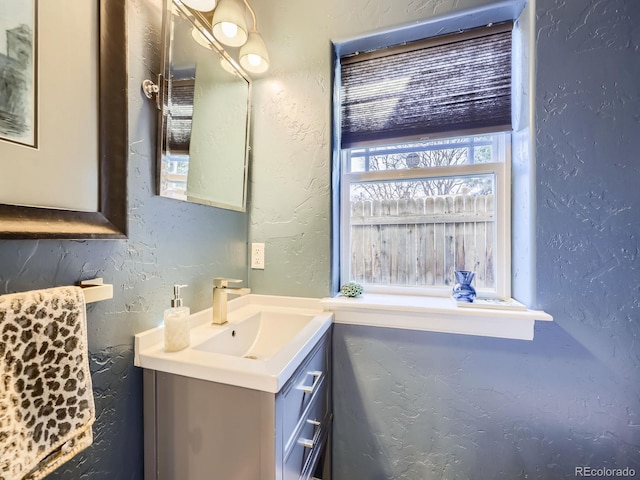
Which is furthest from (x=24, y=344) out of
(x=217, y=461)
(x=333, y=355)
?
(x=333, y=355)

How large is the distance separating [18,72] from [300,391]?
947mm

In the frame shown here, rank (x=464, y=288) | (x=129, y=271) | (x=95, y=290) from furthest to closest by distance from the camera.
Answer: (x=464, y=288) → (x=129, y=271) → (x=95, y=290)

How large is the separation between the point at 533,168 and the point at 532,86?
0.99 feet

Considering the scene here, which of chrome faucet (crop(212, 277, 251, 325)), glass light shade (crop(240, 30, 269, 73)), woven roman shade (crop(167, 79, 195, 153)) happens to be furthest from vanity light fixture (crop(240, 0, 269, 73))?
chrome faucet (crop(212, 277, 251, 325))

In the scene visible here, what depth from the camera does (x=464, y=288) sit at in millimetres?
1104

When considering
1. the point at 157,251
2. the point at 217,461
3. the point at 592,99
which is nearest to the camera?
the point at 217,461

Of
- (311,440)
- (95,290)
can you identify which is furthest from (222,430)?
(95,290)

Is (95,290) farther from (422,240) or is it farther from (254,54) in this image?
(422,240)

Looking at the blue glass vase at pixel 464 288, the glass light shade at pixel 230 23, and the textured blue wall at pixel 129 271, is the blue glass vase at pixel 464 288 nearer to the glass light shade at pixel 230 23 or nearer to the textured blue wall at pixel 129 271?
the textured blue wall at pixel 129 271

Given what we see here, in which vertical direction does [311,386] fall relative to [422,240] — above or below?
below

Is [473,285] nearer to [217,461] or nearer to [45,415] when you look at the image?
[217,461]

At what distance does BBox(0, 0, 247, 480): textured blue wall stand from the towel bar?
2cm

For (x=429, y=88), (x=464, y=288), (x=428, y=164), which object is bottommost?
(x=464, y=288)

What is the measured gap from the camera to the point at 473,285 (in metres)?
1.21
